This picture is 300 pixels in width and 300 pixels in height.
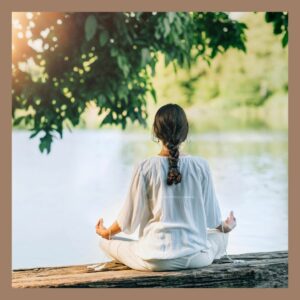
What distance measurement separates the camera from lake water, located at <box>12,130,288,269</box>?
210 inches

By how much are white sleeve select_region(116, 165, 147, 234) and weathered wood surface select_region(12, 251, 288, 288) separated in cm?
32

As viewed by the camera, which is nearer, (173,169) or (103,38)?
(173,169)

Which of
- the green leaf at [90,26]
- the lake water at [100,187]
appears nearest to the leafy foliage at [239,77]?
the lake water at [100,187]

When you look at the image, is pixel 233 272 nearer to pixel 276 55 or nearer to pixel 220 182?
pixel 220 182

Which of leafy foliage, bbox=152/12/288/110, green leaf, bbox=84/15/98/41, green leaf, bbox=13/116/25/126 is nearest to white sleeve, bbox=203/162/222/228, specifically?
leafy foliage, bbox=152/12/288/110

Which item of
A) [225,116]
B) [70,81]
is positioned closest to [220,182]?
[225,116]

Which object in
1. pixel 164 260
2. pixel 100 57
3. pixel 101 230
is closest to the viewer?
pixel 164 260

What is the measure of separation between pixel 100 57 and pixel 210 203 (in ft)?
4.38

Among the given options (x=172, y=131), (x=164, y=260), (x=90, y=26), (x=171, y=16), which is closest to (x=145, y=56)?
(x=171, y=16)

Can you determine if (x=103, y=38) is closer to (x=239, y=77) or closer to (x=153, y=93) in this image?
(x=153, y=93)

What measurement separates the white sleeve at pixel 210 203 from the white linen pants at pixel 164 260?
0.11 m

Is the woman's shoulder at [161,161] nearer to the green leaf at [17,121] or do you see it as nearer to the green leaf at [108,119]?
the green leaf at [108,119]

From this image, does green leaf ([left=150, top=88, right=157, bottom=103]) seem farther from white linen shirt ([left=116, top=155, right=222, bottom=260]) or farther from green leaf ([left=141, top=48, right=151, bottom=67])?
white linen shirt ([left=116, top=155, right=222, bottom=260])

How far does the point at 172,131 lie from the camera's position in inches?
195
